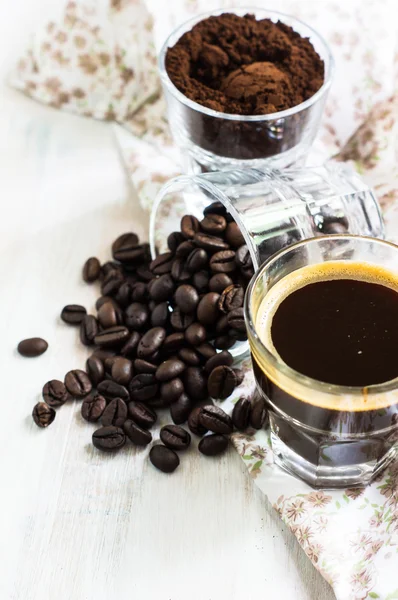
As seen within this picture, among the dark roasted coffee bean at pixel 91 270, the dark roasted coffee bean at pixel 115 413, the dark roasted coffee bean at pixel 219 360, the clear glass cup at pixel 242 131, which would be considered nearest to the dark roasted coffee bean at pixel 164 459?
the dark roasted coffee bean at pixel 115 413

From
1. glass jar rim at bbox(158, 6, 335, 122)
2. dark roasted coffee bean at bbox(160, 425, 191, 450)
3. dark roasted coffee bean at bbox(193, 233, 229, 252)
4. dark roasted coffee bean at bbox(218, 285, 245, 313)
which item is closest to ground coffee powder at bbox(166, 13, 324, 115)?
glass jar rim at bbox(158, 6, 335, 122)

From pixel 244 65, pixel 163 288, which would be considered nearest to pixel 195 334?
pixel 163 288

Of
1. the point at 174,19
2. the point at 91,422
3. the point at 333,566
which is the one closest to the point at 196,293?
the point at 91,422

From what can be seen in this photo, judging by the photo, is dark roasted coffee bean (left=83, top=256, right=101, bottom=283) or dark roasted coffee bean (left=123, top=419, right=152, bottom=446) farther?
dark roasted coffee bean (left=83, top=256, right=101, bottom=283)

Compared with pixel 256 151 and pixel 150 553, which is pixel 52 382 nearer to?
pixel 150 553

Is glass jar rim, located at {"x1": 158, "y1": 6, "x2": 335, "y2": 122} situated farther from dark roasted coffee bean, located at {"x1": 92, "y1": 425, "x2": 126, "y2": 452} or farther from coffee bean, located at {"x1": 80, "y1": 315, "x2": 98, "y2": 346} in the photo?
dark roasted coffee bean, located at {"x1": 92, "y1": 425, "x2": 126, "y2": 452}

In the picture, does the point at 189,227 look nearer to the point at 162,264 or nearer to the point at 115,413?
the point at 162,264
